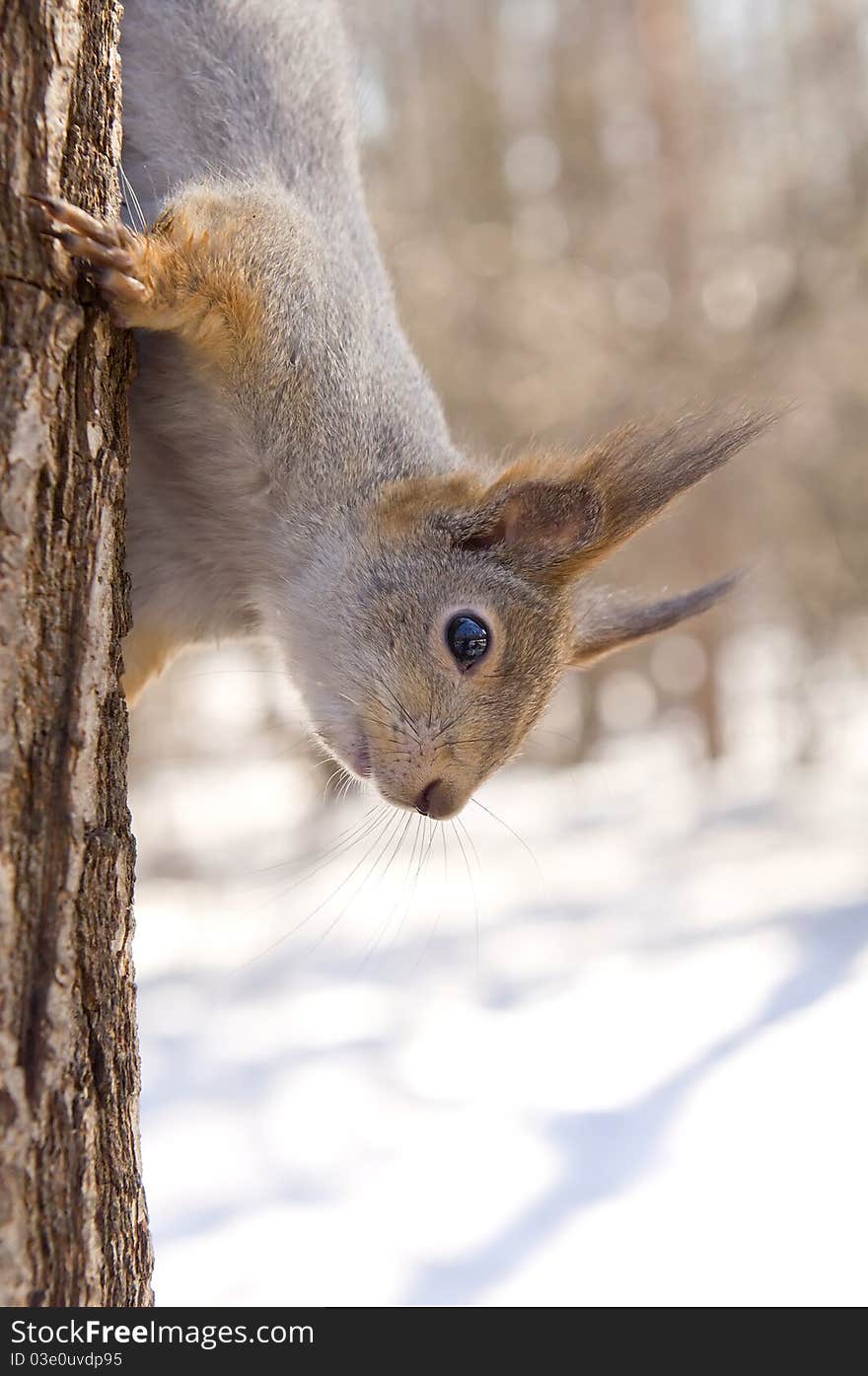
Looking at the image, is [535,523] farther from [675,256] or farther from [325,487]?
[675,256]

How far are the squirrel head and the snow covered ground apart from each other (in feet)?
0.79

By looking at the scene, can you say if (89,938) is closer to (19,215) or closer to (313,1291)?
(19,215)

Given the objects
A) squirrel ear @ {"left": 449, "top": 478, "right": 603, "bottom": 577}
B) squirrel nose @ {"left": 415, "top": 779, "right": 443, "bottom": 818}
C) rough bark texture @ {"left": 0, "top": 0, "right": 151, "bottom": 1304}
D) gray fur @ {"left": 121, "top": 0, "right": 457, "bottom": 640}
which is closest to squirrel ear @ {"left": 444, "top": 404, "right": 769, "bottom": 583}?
squirrel ear @ {"left": 449, "top": 478, "right": 603, "bottom": 577}

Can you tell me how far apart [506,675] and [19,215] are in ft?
2.47

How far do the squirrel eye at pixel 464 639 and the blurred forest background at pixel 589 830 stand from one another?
10.8 inches

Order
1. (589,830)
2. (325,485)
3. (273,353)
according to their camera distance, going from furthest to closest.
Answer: (589,830)
(325,485)
(273,353)

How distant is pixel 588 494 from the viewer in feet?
4.49

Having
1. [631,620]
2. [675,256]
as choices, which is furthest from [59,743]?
[675,256]

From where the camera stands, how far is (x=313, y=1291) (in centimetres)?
231

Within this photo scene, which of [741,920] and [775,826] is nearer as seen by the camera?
[741,920]

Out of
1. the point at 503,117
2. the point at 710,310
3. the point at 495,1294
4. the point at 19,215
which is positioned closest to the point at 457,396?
the point at 710,310

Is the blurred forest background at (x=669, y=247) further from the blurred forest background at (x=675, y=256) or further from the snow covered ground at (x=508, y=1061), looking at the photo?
the snow covered ground at (x=508, y=1061)

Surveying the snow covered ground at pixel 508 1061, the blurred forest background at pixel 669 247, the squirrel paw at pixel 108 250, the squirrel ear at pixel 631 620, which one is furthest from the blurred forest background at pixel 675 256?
the squirrel paw at pixel 108 250

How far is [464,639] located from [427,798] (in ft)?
0.62
